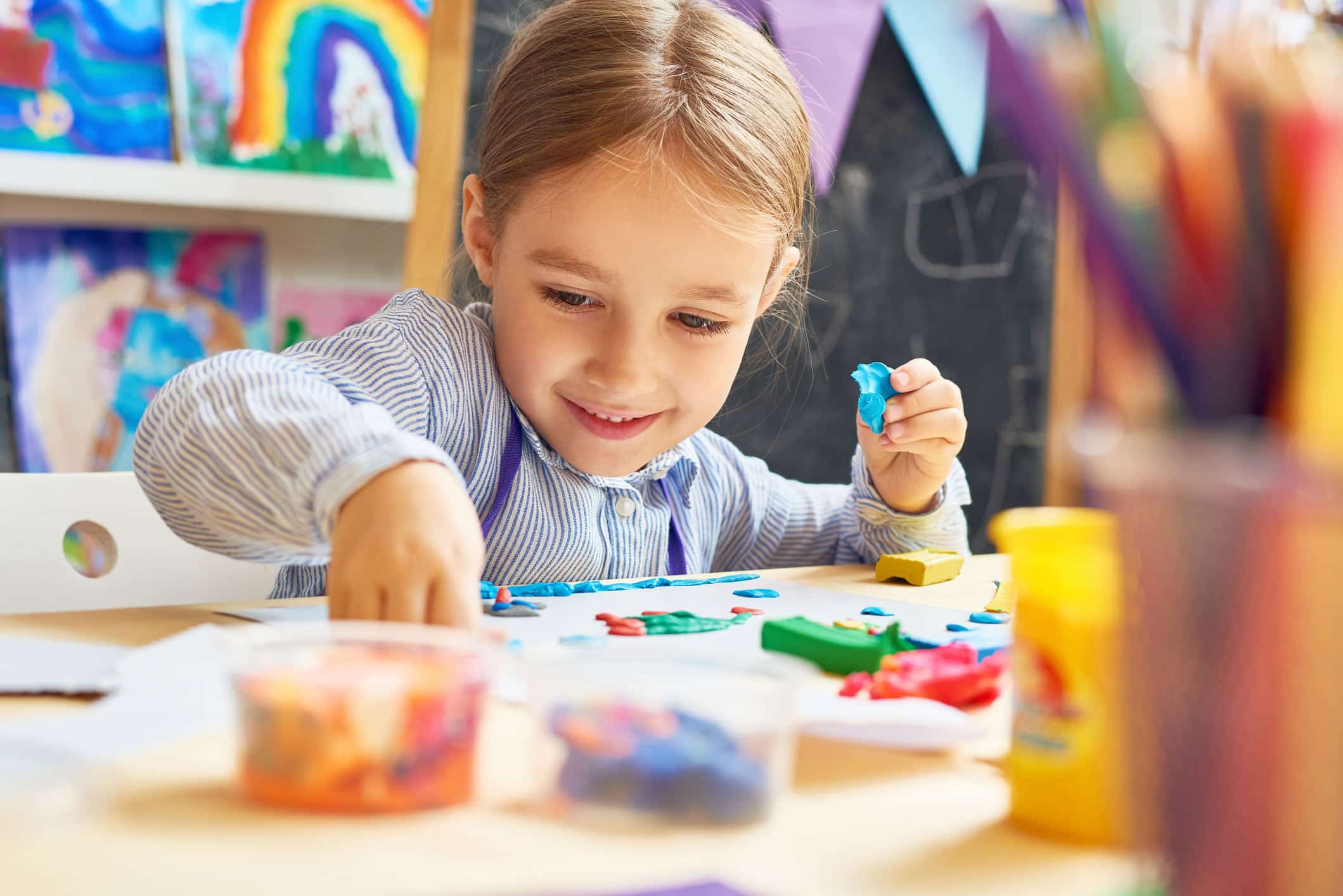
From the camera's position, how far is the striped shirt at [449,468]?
1.98 ft

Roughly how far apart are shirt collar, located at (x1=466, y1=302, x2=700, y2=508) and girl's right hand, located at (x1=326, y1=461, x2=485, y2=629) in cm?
48

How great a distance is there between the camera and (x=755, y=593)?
0.80 metres

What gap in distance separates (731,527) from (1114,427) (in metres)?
0.98

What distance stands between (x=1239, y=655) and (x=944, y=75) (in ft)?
7.04

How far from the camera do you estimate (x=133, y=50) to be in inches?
61.3

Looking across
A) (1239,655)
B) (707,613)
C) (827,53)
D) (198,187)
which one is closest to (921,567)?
(707,613)

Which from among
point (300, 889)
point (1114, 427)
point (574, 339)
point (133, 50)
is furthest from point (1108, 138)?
point (133, 50)

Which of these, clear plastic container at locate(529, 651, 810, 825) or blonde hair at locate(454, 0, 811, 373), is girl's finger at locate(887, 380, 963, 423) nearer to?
blonde hair at locate(454, 0, 811, 373)

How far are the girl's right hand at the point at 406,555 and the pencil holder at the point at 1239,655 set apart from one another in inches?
12.4

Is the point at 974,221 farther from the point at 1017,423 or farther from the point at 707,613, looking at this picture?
the point at 707,613

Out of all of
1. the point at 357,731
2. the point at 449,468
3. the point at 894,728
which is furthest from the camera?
the point at 449,468

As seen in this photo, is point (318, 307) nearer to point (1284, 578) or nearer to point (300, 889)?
point (300, 889)

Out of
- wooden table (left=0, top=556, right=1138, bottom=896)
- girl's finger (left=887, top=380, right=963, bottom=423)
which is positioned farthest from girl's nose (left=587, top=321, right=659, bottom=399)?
wooden table (left=0, top=556, right=1138, bottom=896)

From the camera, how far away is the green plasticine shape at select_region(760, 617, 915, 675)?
1.88 ft
